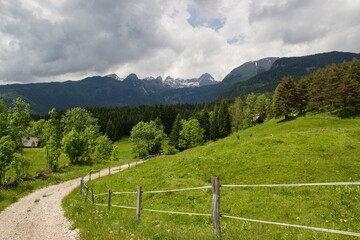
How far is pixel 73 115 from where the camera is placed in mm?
133750

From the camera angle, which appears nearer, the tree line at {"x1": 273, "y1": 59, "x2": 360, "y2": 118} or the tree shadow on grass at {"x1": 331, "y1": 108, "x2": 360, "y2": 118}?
the tree shadow on grass at {"x1": 331, "y1": 108, "x2": 360, "y2": 118}

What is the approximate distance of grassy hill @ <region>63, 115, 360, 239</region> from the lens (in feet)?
49.9

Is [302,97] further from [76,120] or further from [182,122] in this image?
[76,120]

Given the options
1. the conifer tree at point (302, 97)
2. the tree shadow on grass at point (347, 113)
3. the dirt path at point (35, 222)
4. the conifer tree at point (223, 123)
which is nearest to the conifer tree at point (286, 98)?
the conifer tree at point (302, 97)

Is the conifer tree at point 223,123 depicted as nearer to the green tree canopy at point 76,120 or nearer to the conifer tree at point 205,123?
the conifer tree at point 205,123

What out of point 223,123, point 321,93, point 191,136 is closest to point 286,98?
point 321,93

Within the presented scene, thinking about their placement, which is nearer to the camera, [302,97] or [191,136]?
[302,97]

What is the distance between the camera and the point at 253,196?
2255 centimetres

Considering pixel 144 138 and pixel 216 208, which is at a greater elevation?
pixel 216 208

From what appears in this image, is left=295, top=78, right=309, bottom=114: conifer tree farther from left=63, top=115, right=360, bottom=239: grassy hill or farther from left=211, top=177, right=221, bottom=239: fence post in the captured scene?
left=211, top=177, right=221, bottom=239: fence post

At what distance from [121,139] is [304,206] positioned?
178 meters

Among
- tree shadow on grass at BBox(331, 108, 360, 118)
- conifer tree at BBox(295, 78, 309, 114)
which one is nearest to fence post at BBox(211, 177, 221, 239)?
tree shadow on grass at BBox(331, 108, 360, 118)

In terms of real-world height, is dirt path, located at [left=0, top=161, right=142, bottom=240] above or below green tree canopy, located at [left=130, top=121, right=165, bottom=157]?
above

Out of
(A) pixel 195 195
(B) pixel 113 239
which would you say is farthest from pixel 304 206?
(B) pixel 113 239
